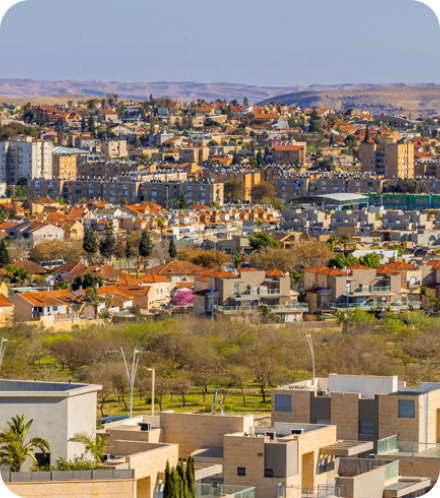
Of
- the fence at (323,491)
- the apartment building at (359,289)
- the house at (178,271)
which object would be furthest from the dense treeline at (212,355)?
the fence at (323,491)

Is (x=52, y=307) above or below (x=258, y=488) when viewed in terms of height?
below

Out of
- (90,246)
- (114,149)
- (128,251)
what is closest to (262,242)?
(128,251)

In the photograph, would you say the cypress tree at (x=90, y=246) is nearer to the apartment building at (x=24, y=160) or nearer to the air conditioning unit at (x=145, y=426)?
the air conditioning unit at (x=145, y=426)

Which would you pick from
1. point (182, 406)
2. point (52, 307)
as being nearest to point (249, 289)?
point (52, 307)

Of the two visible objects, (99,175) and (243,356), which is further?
(99,175)

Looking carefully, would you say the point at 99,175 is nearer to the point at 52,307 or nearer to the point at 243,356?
the point at 52,307

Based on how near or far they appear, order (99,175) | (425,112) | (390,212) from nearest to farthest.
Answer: (390,212), (99,175), (425,112)

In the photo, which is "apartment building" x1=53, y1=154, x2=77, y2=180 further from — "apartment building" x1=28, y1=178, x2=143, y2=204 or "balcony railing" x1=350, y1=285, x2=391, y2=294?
"balcony railing" x1=350, y1=285, x2=391, y2=294
